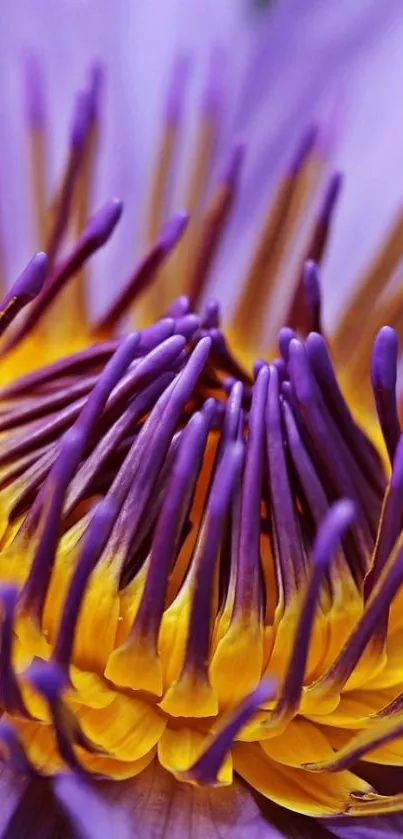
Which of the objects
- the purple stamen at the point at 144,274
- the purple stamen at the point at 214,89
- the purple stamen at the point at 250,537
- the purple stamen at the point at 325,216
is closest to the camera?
the purple stamen at the point at 250,537

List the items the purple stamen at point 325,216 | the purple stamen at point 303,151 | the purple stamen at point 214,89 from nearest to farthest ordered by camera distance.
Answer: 1. the purple stamen at point 325,216
2. the purple stamen at point 303,151
3. the purple stamen at point 214,89

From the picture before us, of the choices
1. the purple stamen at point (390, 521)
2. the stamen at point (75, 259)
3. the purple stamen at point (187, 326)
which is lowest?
the purple stamen at point (390, 521)

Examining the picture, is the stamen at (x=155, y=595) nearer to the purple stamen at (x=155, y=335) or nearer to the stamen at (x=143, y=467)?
the stamen at (x=143, y=467)

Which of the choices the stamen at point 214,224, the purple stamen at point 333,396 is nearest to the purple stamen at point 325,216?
the stamen at point 214,224

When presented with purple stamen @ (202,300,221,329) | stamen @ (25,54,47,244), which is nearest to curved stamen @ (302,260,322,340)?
purple stamen @ (202,300,221,329)

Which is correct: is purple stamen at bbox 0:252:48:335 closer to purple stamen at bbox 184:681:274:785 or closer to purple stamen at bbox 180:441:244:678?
purple stamen at bbox 180:441:244:678

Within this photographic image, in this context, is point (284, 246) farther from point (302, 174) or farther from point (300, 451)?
point (300, 451)

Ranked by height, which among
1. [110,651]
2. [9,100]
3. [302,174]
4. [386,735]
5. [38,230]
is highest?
[9,100]

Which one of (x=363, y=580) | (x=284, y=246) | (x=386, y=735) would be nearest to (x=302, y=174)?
(x=284, y=246)
